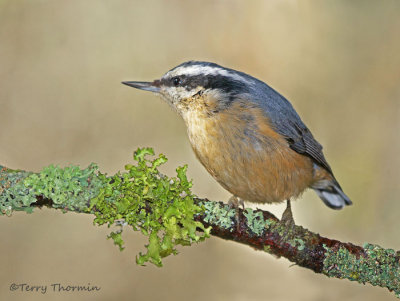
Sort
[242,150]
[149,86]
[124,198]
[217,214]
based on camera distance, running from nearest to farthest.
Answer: [124,198], [217,214], [242,150], [149,86]

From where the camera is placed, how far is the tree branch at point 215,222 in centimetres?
242

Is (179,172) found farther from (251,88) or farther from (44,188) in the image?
(251,88)

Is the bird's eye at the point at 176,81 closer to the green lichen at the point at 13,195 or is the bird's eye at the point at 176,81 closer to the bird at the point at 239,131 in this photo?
the bird at the point at 239,131

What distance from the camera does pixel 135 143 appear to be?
4.82m

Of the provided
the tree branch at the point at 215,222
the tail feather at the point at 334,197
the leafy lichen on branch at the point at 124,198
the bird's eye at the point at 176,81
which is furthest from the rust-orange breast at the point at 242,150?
the tail feather at the point at 334,197

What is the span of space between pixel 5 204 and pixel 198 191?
2.62 m

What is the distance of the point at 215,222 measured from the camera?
2.71 m

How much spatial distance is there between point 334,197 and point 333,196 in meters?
0.01

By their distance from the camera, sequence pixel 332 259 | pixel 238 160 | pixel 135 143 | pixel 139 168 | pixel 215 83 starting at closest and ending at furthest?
1. pixel 139 168
2. pixel 332 259
3. pixel 238 160
4. pixel 215 83
5. pixel 135 143

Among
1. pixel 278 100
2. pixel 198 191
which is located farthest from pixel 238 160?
pixel 198 191

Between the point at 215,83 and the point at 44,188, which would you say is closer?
the point at 44,188

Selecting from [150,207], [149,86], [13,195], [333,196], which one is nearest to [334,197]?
[333,196]

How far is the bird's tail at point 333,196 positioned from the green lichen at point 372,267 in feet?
4.86

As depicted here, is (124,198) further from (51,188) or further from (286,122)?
(286,122)
